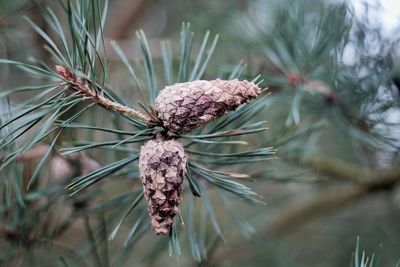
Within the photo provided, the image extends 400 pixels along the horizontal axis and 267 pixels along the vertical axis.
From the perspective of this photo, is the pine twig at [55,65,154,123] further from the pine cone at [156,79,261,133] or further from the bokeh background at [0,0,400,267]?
the bokeh background at [0,0,400,267]

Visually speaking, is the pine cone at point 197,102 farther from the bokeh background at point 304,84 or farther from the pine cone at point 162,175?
the bokeh background at point 304,84

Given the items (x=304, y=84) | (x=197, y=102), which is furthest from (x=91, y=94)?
(x=304, y=84)

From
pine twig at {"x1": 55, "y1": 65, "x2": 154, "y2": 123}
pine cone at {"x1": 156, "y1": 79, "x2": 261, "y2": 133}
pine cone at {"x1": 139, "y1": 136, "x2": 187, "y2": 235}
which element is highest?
pine twig at {"x1": 55, "y1": 65, "x2": 154, "y2": 123}

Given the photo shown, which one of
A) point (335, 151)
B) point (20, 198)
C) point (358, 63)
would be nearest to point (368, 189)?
point (335, 151)

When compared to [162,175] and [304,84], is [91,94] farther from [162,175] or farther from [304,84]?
[304,84]

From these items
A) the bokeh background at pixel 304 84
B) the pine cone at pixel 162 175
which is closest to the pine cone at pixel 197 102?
the pine cone at pixel 162 175

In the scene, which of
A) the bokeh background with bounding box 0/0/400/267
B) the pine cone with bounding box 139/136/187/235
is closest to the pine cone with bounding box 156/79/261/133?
the pine cone with bounding box 139/136/187/235
